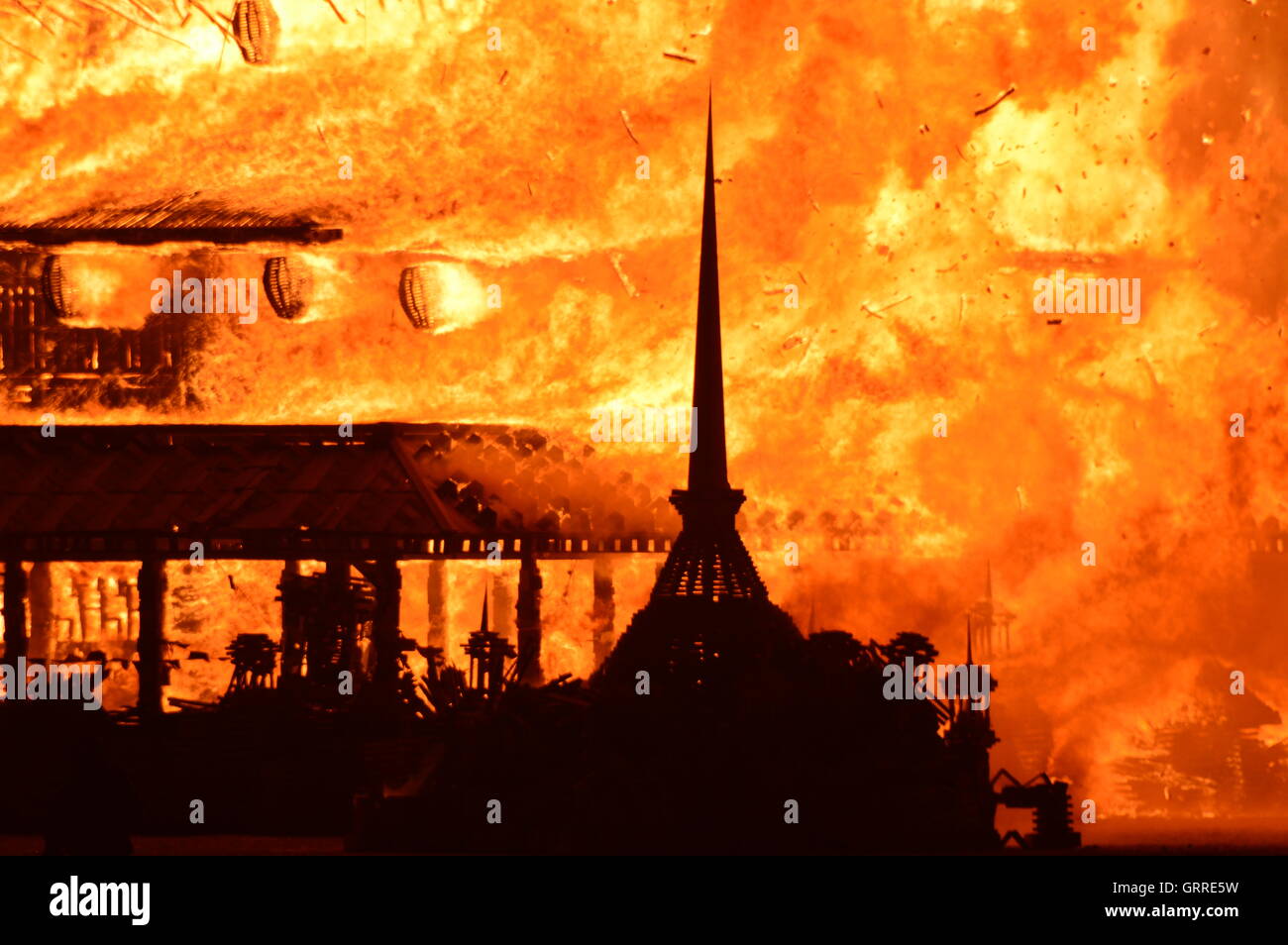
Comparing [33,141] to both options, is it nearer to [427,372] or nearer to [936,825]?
[427,372]

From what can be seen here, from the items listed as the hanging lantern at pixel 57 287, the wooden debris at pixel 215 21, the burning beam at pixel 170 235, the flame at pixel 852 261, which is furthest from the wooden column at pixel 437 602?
the wooden debris at pixel 215 21

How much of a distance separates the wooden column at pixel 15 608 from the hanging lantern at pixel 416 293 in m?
7.47

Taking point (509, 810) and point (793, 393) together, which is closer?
point (509, 810)

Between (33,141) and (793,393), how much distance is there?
13.4 metres

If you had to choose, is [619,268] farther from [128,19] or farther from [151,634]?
[151,634]

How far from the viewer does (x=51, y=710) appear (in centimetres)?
3253

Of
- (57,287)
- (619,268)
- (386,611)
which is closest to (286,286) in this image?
(57,287)

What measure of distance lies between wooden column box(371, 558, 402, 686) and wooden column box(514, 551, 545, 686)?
7.07 feet

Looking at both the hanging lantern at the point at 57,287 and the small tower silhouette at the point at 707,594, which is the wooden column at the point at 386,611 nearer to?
the small tower silhouette at the point at 707,594

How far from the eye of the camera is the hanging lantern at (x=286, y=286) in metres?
37.3

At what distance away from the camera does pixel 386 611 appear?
33500mm
